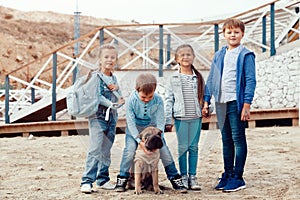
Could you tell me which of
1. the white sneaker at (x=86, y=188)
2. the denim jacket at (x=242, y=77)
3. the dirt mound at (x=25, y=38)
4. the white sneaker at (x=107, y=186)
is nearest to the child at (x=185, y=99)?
the denim jacket at (x=242, y=77)

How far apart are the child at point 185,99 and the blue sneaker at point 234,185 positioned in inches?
15.4

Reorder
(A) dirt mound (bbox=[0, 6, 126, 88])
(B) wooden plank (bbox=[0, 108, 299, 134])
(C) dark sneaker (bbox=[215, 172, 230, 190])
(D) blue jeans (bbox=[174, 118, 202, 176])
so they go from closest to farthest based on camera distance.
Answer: (D) blue jeans (bbox=[174, 118, 202, 176]), (C) dark sneaker (bbox=[215, 172, 230, 190]), (B) wooden plank (bbox=[0, 108, 299, 134]), (A) dirt mound (bbox=[0, 6, 126, 88])

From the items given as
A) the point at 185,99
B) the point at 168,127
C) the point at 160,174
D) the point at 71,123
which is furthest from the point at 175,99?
the point at 71,123

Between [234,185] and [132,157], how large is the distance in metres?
0.82

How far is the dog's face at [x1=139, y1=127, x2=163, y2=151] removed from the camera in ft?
12.7

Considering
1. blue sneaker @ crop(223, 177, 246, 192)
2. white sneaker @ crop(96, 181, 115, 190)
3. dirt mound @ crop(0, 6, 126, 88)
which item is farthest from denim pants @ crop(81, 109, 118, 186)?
dirt mound @ crop(0, 6, 126, 88)

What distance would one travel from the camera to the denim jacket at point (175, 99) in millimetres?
4113

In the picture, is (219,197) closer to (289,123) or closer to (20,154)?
(20,154)

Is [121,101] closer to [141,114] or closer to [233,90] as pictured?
[141,114]

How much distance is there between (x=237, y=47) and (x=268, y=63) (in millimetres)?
5899

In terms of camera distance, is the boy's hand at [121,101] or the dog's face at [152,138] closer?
the dog's face at [152,138]

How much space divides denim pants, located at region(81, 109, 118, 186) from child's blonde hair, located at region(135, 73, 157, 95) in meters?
0.34

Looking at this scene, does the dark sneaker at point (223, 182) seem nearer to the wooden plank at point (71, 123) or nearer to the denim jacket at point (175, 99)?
the denim jacket at point (175, 99)

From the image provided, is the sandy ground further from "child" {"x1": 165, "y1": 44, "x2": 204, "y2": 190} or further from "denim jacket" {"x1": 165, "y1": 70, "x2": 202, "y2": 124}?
"denim jacket" {"x1": 165, "y1": 70, "x2": 202, "y2": 124}
